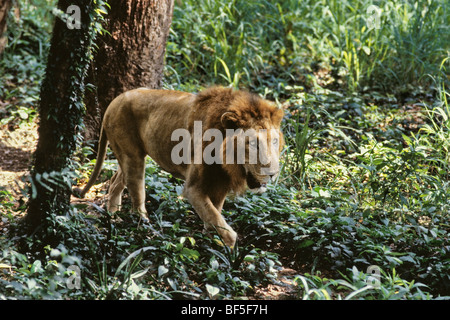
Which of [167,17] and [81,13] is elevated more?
[167,17]

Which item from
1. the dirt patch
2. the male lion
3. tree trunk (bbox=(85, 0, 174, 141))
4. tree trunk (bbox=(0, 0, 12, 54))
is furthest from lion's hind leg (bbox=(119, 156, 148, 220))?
tree trunk (bbox=(0, 0, 12, 54))

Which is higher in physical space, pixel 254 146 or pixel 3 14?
pixel 3 14

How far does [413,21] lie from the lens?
9.17 meters

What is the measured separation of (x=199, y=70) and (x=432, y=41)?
3.97m

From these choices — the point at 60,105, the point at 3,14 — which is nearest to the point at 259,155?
the point at 60,105

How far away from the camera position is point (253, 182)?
490 cm

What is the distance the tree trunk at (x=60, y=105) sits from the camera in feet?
13.4

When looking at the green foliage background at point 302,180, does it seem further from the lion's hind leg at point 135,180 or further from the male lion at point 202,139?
the male lion at point 202,139

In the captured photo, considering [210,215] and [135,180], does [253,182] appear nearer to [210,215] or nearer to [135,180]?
[210,215]

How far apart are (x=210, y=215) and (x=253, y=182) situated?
0.48 meters

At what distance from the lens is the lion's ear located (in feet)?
15.8

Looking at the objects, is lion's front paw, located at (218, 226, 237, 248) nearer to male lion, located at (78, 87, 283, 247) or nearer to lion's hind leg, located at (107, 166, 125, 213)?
male lion, located at (78, 87, 283, 247)

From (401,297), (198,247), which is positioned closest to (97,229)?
(198,247)
